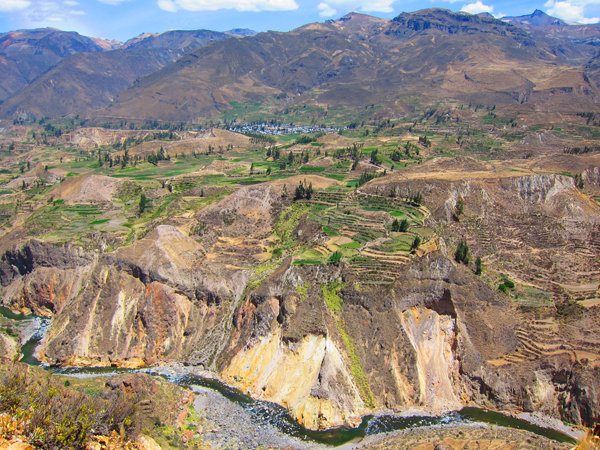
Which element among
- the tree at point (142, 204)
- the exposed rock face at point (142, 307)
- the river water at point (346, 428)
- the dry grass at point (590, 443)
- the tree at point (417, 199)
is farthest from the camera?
the tree at point (142, 204)

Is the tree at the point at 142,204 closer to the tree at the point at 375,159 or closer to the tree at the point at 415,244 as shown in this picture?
the tree at the point at 415,244

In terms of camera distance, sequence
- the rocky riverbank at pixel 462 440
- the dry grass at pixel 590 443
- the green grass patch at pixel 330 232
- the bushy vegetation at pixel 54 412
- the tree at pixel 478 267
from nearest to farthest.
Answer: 1. the dry grass at pixel 590 443
2. the bushy vegetation at pixel 54 412
3. the rocky riverbank at pixel 462 440
4. the tree at pixel 478 267
5. the green grass patch at pixel 330 232

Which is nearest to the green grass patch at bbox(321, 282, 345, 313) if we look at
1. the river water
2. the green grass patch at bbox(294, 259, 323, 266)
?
the green grass patch at bbox(294, 259, 323, 266)

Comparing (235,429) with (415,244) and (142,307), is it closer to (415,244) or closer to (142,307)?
(142,307)

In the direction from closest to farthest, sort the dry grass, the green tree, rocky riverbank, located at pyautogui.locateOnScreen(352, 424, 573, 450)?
the dry grass < rocky riverbank, located at pyautogui.locateOnScreen(352, 424, 573, 450) < the green tree

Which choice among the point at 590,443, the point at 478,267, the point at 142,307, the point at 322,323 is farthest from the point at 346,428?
the point at 590,443

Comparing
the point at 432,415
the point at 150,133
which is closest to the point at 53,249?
the point at 432,415

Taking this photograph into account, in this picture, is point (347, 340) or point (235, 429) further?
point (347, 340)

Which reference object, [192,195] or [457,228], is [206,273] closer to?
[192,195]

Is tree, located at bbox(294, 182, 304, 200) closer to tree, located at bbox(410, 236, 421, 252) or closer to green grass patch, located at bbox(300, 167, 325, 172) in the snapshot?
green grass patch, located at bbox(300, 167, 325, 172)

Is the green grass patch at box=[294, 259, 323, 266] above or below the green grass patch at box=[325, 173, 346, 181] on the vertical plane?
below

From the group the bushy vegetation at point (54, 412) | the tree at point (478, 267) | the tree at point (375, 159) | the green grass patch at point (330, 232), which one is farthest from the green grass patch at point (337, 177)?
the bushy vegetation at point (54, 412)
